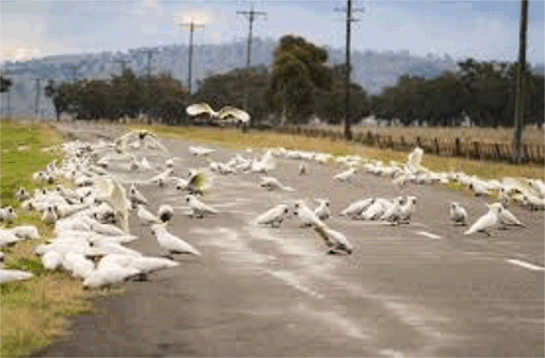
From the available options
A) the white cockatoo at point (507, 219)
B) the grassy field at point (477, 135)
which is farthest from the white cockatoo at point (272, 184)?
the grassy field at point (477, 135)

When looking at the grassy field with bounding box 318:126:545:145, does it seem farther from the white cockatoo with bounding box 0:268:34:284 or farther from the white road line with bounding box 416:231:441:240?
the white cockatoo with bounding box 0:268:34:284

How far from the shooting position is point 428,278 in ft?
50.0

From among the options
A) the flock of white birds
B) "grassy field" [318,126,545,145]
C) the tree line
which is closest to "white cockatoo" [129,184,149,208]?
the flock of white birds

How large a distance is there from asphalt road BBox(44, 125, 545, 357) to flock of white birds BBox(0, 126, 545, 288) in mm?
300

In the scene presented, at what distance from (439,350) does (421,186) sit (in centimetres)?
2699

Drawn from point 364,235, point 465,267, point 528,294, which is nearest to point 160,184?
point 364,235

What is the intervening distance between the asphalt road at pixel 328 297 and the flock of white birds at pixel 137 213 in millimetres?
300

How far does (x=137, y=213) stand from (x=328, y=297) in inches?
433

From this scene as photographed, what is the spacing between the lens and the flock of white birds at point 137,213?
45.4ft

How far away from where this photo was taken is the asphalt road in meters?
10.1

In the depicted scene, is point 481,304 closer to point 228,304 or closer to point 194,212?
point 228,304

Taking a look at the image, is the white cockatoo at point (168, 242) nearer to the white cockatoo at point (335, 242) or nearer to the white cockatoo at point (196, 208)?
the white cockatoo at point (335, 242)

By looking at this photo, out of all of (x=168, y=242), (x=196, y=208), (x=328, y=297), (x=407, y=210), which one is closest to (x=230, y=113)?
(x=196, y=208)

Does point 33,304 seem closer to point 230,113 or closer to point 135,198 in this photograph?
point 230,113
